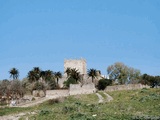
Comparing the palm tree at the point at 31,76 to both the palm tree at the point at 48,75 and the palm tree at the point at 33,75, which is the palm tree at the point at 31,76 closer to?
the palm tree at the point at 33,75

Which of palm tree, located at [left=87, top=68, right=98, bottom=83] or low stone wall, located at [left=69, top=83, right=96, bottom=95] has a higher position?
palm tree, located at [left=87, top=68, right=98, bottom=83]

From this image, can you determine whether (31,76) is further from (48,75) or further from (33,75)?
(48,75)

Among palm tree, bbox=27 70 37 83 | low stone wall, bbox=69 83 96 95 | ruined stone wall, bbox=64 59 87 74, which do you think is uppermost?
ruined stone wall, bbox=64 59 87 74

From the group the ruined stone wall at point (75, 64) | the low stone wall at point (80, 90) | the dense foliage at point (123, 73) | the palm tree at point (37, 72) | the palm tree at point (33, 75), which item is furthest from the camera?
the ruined stone wall at point (75, 64)

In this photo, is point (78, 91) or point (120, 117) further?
point (78, 91)

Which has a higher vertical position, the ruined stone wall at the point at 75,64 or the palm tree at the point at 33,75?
the ruined stone wall at the point at 75,64

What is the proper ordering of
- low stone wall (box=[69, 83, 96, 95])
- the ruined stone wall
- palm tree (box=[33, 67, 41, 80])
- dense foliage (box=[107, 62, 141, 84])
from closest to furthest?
low stone wall (box=[69, 83, 96, 95]) → palm tree (box=[33, 67, 41, 80]) → dense foliage (box=[107, 62, 141, 84]) → the ruined stone wall

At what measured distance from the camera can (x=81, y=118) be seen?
961 inches

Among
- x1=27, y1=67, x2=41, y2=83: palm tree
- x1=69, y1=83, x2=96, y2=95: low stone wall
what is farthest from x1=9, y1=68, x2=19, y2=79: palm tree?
x1=69, y1=83, x2=96, y2=95: low stone wall

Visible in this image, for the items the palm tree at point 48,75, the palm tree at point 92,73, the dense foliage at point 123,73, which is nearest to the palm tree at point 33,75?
the palm tree at point 48,75

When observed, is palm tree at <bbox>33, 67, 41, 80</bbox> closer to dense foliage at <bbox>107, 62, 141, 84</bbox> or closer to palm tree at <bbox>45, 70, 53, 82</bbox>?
palm tree at <bbox>45, 70, 53, 82</bbox>

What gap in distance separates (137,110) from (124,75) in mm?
82104

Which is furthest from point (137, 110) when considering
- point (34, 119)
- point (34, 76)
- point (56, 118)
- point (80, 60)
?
point (80, 60)

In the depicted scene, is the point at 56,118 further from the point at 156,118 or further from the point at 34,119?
the point at 156,118
